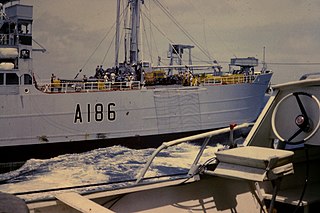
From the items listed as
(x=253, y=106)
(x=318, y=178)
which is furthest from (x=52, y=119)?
(x=318, y=178)

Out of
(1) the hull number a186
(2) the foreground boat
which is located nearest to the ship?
(1) the hull number a186

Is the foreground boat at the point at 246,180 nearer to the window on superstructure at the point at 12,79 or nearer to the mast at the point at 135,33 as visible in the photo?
the window on superstructure at the point at 12,79

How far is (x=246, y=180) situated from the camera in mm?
4410

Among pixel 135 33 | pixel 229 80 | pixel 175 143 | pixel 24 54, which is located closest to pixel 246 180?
pixel 175 143

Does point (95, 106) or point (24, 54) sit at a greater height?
point (24, 54)

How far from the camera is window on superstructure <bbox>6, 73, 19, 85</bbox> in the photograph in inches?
847

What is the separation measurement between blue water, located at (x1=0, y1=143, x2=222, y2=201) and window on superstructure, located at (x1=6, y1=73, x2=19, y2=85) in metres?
4.25

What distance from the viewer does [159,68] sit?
94.5 feet

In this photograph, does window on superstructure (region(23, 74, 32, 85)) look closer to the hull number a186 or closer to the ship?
the ship

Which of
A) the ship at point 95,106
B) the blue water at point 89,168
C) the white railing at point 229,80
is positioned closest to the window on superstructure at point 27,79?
the ship at point 95,106

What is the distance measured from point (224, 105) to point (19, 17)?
13.6m

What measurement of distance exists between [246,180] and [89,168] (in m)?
18.6

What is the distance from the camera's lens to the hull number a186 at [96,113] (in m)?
22.2

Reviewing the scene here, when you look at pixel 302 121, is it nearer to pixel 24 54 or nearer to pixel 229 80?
pixel 24 54
